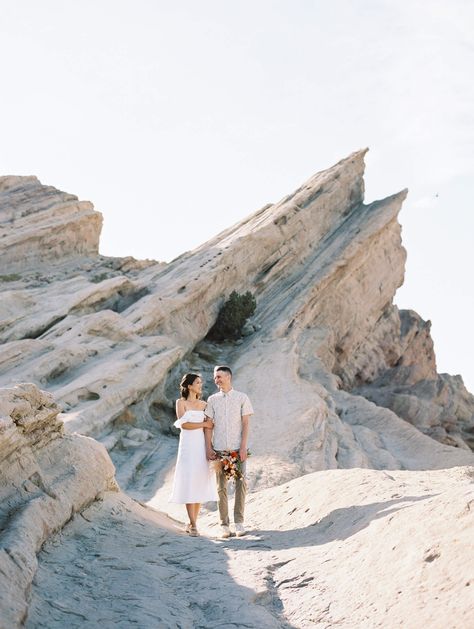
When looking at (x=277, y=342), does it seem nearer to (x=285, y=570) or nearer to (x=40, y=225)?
(x=40, y=225)

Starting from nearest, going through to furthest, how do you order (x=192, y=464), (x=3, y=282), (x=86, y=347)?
(x=192, y=464), (x=86, y=347), (x=3, y=282)

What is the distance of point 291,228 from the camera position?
37.1 metres

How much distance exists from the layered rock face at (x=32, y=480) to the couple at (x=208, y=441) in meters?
1.16

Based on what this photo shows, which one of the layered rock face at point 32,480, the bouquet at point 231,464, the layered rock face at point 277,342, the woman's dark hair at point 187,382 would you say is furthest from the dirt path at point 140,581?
the layered rock face at point 277,342

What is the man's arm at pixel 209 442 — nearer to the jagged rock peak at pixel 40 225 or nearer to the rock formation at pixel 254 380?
the rock formation at pixel 254 380

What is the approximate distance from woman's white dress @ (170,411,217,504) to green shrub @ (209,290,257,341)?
20923 millimetres

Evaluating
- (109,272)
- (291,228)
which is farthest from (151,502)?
(291,228)

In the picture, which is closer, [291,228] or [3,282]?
[3,282]

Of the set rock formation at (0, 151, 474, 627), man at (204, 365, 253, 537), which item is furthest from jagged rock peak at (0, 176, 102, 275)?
man at (204, 365, 253, 537)

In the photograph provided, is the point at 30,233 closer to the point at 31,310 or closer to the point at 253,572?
the point at 31,310

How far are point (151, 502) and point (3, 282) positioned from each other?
16.5 metres

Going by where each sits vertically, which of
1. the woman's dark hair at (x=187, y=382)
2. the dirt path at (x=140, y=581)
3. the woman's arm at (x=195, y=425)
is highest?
the woman's dark hair at (x=187, y=382)

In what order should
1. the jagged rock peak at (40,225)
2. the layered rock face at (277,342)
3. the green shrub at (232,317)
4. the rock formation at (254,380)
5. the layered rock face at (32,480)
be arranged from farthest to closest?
the jagged rock peak at (40,225), the green shrub at (232,317), the layered rock face at (277,342), the rock formation at (254,380), the layered rock face at (32,480)

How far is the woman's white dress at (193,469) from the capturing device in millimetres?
11250
